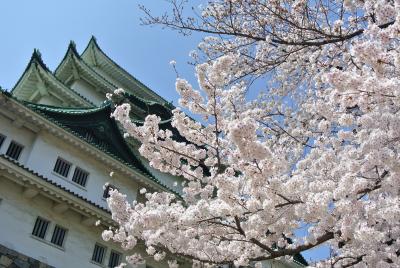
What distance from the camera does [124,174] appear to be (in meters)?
18.0

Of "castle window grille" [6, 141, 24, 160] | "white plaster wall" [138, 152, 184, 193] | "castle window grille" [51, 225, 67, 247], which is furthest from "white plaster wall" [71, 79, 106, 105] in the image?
"castle window grille" [51, 225, 67, 247]

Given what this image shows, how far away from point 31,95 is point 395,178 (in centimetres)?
2082

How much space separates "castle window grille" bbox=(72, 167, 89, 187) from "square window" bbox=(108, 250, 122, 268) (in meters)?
3.04

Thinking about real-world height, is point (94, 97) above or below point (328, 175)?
above

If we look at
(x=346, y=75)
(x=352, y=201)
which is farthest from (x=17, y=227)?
(x=346, y=75)

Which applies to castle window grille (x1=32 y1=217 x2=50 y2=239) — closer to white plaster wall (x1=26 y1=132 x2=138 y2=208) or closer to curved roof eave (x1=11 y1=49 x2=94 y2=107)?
white plaster wall (x1=26 y1=132 x2=138 y2=208)

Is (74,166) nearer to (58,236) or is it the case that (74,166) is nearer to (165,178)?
(58,236)

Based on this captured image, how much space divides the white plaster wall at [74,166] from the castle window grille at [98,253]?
6.45ft

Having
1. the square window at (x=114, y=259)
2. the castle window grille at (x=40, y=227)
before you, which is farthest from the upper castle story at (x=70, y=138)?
the square window at (x=114, y=259)

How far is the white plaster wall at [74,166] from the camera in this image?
15273 millimetres

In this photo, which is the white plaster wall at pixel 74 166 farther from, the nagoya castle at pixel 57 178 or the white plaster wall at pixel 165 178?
the white plaster wall at pixel 165 178

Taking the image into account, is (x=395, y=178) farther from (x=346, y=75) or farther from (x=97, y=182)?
(x=97, y=182)

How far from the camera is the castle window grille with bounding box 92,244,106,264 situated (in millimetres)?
15273

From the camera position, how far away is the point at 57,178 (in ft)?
51.3
